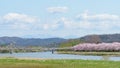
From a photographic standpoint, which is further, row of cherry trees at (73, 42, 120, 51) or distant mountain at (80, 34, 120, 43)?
distant mountain at (80, 34, 120, 43)

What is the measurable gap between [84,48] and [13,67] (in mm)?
71686

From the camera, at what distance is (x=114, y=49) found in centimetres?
10062

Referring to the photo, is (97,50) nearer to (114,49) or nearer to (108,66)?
(114,49)

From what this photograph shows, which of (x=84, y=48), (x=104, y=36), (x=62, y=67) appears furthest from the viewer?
(x=104, y=36)

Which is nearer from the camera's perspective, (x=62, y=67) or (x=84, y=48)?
(x=62, y=67)

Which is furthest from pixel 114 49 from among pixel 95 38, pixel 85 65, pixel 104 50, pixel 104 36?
pixel 104 36

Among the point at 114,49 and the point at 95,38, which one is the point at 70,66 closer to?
→ the point at 114,49

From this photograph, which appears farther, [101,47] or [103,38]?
[103,38]

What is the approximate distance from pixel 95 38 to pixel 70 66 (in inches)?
4671

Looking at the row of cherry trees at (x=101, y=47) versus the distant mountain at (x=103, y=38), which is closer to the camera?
the row of cherry trees at (x=101, y=47)

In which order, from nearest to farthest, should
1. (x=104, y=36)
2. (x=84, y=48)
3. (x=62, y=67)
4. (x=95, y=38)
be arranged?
(x=62, y=67) → (x=84, y=48) → (x=95, y=38) → (x=104, y=36)

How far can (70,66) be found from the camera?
36562 mm

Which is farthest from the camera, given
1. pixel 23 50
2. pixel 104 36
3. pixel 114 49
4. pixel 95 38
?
pixel 104 36

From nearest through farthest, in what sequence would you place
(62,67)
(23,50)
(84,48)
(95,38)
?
(62,67)
(84,48)
(23,50)
(95,38)
